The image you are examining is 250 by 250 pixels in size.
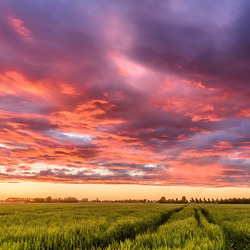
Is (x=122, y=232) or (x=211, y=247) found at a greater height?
(x=211, y=247)

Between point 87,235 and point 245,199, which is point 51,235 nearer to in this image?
point 87,235

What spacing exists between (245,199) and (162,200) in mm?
59640

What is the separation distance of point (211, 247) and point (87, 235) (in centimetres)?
436

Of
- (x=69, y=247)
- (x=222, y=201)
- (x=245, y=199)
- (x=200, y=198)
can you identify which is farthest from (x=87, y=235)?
(x=200, y=198)

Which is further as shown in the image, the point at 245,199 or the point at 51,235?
the point at 245,199

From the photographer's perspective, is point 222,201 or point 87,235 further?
point 222,201

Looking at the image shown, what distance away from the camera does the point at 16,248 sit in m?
4.77

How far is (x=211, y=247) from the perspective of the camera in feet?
14.4

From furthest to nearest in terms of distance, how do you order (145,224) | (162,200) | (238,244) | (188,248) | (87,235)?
(162,200) → (145,224) → (238,244) → (87,235) → (188,248)

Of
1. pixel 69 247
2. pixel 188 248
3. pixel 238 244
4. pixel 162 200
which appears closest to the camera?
pixel 188 248

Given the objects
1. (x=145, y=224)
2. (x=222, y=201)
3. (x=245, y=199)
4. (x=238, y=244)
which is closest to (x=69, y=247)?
(x=238, y=244)

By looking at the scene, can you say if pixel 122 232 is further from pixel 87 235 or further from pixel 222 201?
pixel 222 201

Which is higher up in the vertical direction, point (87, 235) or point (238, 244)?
point (87, 235)

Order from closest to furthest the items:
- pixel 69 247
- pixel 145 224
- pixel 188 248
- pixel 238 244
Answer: pixel 188 248 < pixel 69 247 < pixel 238 244 < pixel 145 224
